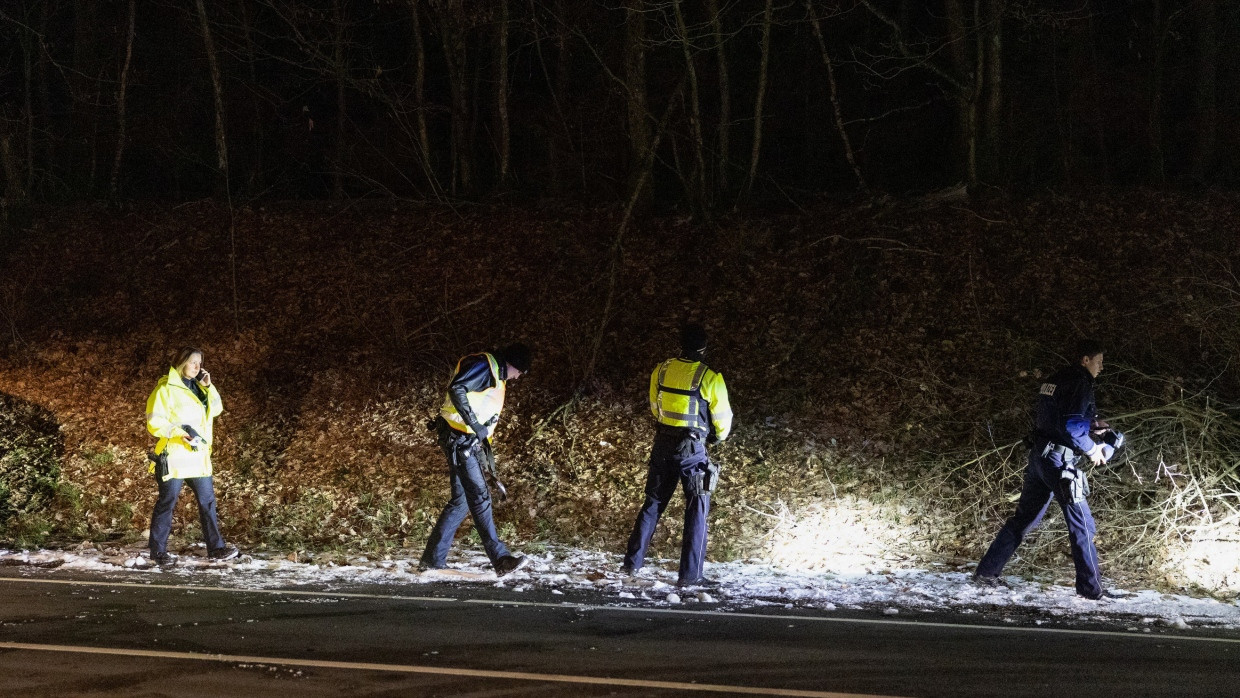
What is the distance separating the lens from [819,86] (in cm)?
1984

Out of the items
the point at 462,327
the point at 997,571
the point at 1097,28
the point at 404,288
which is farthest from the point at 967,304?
the point at 1097,28

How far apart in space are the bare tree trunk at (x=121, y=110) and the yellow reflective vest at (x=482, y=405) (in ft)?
43.1

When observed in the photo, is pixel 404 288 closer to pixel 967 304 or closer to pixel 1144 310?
pixel 967 304

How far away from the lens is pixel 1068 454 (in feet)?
26.9

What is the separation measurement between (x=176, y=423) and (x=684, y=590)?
15.3 feet

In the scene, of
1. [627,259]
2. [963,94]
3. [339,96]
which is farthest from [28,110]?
[963,94]

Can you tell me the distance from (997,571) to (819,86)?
13.1m

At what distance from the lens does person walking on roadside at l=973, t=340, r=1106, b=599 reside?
320 inches

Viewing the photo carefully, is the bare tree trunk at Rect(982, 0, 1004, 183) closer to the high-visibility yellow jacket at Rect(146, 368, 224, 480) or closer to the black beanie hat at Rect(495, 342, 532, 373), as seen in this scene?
the black beanie hat at Rect(495, 342, 532, 373)

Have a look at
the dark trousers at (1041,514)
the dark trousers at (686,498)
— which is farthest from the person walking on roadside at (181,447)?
the dark trousers at (1041,514)

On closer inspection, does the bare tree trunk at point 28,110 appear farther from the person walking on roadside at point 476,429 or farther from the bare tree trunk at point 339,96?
the person walking on roadside at point 476,429

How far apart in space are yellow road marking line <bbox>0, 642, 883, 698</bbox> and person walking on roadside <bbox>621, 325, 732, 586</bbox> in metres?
2.73

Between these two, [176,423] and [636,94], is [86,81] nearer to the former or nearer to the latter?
[636,94]

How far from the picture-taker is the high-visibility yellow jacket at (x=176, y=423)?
364 inches
